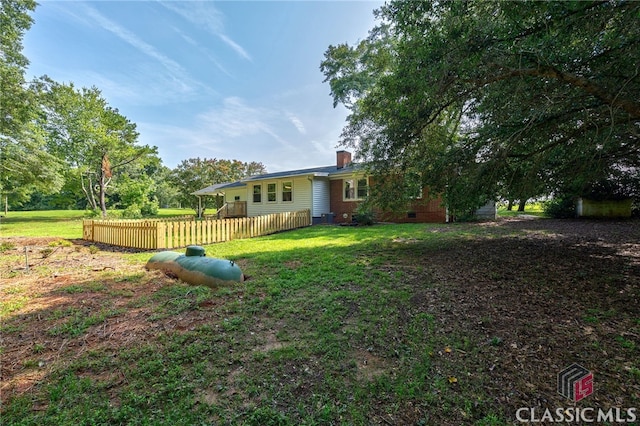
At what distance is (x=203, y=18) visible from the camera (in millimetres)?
9664

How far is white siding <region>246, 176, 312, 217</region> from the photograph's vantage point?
1730cm

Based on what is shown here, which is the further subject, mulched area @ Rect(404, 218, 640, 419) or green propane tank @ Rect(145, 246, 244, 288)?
green propane tank @ Rect(145, 246, 244, 288)

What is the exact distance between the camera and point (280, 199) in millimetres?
18922

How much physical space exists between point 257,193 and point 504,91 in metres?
17.5

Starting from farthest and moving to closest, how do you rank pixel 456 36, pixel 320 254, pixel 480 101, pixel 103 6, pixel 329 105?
pixel 329 105, pixel 103 6, pixel 320 254, pixel 480 101, pixel 456 36

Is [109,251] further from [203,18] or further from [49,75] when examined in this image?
[49,75]

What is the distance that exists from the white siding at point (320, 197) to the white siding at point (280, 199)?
1.12 ft

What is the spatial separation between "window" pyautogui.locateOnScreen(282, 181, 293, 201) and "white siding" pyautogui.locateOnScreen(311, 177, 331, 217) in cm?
200

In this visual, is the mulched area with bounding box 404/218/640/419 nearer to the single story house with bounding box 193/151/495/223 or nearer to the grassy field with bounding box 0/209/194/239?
the single story house with bounding box 193/151/495/223

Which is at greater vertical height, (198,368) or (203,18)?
(203,18)

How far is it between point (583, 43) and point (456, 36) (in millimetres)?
1860

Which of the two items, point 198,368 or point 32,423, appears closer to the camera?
point 32,423

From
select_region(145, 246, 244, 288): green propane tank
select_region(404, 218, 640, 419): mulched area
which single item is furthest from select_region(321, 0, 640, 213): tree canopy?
select_region(145, 246, 244, 288): green propane tank

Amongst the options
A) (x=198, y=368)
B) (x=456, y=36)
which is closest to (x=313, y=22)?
(x=456, y=36)
